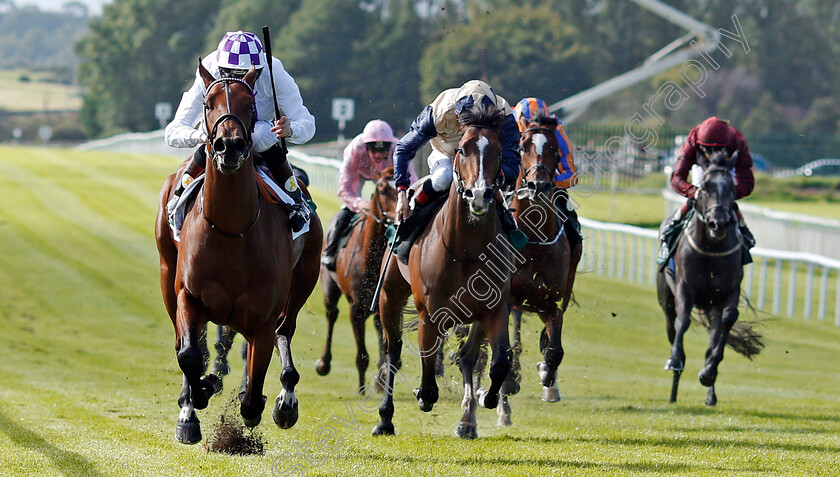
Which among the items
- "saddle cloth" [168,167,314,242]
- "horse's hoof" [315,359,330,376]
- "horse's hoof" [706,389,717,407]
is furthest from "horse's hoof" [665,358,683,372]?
"saddle cloth" [168,167,314,242]

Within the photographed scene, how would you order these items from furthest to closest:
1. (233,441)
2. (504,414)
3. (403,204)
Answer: (504,414) → (403,204) → (233,441)

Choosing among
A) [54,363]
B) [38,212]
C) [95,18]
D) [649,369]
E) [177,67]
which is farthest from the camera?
[95,18]

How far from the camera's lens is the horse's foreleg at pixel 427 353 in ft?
20.6

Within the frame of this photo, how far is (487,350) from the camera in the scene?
852 cm

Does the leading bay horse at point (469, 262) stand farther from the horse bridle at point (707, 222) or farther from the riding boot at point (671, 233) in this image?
the riding boot at point (671, 233)

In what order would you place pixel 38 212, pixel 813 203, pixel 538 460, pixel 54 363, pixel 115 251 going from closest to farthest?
pixel 538 460, pixel 54 363, pixel 115 251, pixel 38 212, pixel 813 203

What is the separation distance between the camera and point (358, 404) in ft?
27.8

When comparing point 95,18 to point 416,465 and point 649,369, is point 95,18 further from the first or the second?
point 416,465

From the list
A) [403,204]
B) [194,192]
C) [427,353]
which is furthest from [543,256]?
[194,192]

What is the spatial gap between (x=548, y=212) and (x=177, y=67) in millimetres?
42576

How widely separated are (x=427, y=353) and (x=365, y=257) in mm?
2184

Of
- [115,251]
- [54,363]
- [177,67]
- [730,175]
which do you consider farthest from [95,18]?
[730,175]

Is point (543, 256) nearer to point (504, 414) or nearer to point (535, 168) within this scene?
point (535, 168)

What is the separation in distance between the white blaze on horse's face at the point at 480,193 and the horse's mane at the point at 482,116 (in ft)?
0.72
